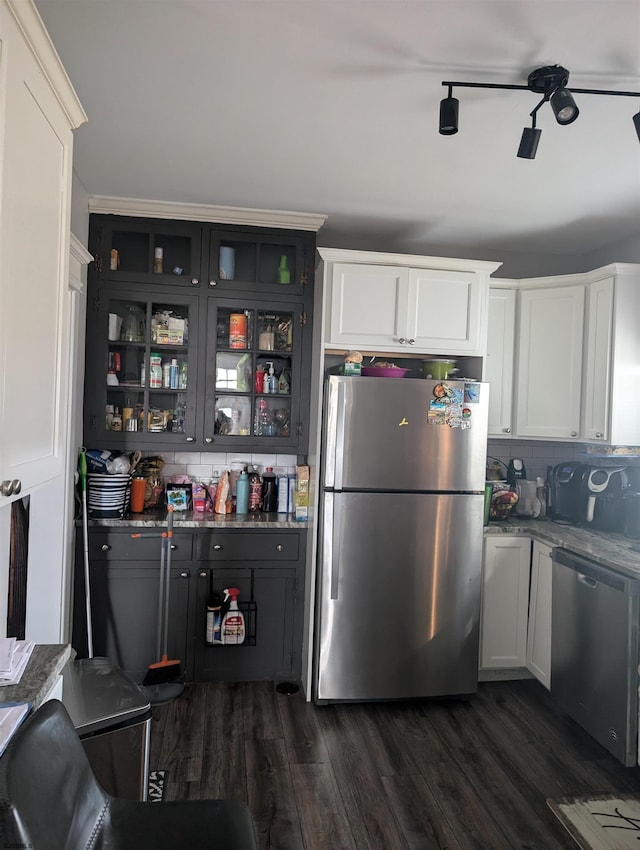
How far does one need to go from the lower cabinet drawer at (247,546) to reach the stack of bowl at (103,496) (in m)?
0.49

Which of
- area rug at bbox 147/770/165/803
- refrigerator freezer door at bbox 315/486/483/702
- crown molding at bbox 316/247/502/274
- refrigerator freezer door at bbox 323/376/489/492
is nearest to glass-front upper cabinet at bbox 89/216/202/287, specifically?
crown molding at bbox 316/247/502/274

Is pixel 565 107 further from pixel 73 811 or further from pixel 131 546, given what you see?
pixel 131 546

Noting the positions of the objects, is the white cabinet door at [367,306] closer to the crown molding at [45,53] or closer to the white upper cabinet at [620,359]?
the white upper cabinet at [620,359]

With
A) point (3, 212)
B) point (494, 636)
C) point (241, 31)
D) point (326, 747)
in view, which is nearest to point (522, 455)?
point (494, 636)

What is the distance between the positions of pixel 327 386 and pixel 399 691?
1.64m

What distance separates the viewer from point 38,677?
1405 mm

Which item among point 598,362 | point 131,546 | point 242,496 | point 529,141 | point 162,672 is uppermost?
point 529,141

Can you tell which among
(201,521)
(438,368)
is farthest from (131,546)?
(438,368)

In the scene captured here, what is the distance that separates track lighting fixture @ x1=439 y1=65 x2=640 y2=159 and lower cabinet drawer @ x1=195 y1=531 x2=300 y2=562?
219cm

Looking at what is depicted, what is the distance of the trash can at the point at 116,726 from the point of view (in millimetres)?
1756

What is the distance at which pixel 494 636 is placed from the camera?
126 inches

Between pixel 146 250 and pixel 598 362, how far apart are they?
262 centimetres

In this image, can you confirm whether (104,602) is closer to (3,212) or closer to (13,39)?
(3,212)

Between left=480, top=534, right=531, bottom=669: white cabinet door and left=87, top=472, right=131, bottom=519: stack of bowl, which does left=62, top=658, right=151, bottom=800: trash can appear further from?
left=480, top=534, right=531, bottom=669: white cabinet door
